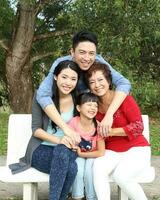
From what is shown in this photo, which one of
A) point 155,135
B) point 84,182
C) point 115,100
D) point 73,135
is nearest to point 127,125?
point 115,100

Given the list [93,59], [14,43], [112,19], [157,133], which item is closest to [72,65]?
[93,59]

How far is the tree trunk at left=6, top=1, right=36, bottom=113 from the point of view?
1276cm

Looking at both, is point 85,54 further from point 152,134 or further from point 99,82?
point 152,134

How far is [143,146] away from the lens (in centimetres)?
469

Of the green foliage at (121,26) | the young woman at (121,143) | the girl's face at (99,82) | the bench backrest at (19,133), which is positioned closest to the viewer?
the young woman at (121,143)

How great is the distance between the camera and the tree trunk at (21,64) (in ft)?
41.9

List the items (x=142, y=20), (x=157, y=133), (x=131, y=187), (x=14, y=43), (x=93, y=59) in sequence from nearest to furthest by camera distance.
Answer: (x=131, y=187) → (x=93, y=59) → (x=142, y=20) → (x=157, y=133) → (x=14, y=43)

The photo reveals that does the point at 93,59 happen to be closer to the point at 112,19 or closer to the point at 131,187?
the point at 131,187

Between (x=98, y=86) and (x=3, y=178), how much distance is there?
1.13m

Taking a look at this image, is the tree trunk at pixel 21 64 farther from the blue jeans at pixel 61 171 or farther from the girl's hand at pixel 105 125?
the blue jeans at pixel 61 171

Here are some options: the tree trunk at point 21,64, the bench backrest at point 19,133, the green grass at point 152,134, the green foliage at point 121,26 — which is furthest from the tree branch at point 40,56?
the bench backrest at point 19,133

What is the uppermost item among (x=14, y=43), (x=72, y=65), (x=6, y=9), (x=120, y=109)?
(x=6, y=9)

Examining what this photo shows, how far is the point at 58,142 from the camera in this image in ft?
14.9

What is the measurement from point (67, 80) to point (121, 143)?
71cm
